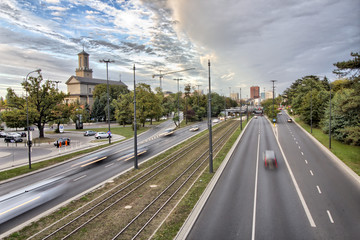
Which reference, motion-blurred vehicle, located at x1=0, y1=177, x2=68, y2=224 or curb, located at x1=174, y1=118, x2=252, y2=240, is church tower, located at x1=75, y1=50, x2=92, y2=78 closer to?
motion-blurred vehicle, located at x1=0, y1=177, x2=68, y2=224

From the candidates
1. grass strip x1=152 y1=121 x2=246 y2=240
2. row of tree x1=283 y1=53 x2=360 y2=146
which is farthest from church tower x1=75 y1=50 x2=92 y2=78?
grass strip x1=152 y1=121 x2=246 y2=240

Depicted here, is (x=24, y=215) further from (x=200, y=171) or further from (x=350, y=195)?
(x=350, y=195)

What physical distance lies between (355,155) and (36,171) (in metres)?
38.4

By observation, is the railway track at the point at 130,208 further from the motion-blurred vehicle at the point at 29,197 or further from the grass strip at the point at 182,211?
the motion-blurred vehicle at the point at 29,197

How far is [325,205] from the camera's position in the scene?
1497 cm

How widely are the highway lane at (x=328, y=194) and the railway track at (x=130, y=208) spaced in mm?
8777

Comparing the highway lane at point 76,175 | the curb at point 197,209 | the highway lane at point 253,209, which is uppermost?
the highway lane at point 76,175

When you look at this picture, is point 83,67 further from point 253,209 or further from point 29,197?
point 253,209

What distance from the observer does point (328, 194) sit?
1688 centimetres

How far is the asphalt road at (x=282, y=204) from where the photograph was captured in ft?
38.8

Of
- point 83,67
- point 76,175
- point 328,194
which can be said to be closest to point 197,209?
point 328,194

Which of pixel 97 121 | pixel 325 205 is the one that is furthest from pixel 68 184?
pixel 97 121

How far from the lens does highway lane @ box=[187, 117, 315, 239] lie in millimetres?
11727

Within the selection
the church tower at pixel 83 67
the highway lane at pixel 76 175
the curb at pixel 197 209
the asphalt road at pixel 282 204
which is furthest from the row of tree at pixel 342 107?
the church tower at pixel 83 67
